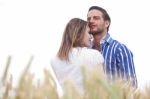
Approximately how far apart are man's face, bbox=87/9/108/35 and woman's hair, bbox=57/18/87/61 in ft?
2.42

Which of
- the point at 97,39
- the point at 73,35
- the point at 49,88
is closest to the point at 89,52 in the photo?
the point at 73,35

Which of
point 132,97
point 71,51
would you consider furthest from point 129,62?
point 132,97

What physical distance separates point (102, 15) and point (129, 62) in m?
0.89

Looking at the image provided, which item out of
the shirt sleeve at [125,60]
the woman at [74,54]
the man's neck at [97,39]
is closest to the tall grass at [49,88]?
the woman at [74,54]

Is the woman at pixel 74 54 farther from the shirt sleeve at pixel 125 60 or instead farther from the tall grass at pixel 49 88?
the tall grass at pixel 49 88

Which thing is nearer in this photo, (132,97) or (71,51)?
(132,97)

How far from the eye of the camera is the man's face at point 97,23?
4254 mm

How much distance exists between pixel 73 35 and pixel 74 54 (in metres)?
0.24

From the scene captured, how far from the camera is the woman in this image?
3.06m

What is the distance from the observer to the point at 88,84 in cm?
96

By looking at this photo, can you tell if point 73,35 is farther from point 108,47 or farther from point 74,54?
point 108,47

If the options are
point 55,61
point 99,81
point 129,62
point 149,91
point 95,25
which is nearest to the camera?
point 99,81

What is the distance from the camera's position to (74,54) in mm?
3184

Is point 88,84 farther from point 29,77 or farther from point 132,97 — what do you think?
point 132,97
